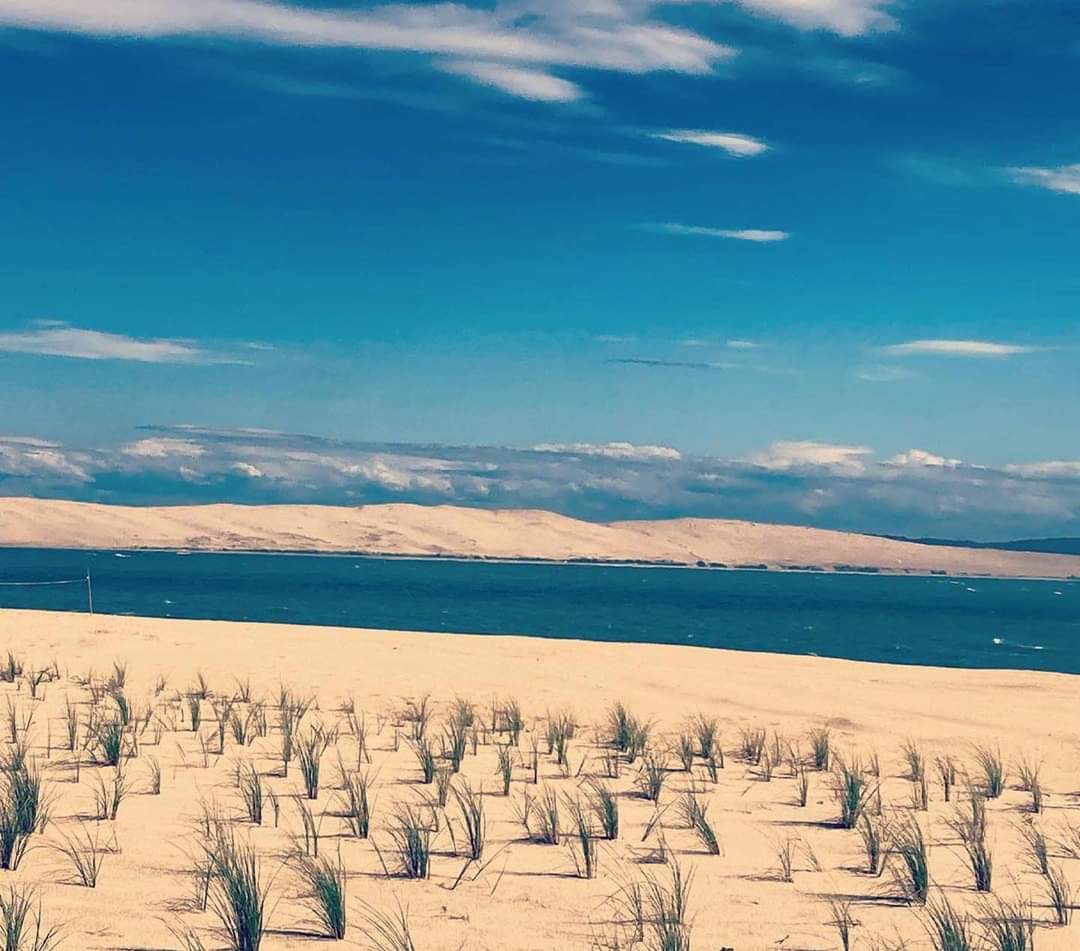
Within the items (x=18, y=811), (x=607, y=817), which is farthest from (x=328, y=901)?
(x=607, y=817)

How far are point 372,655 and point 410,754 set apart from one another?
11.1 meters

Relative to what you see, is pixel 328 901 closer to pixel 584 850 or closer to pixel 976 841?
pixel 584 850

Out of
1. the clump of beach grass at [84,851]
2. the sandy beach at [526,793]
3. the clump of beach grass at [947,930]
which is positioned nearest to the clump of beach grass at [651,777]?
the sandy beach at [526,793]

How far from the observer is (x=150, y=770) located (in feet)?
37.4

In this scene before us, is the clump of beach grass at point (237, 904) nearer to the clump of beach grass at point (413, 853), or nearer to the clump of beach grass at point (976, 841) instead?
the clump of beach grass at point (413, 853)

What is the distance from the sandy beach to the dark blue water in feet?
115

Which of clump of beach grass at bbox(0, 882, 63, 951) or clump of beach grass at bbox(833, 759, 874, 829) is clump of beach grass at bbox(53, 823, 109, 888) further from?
clump of beach grass at bbox(833, 759, 874, 829)

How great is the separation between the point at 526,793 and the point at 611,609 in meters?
77.1

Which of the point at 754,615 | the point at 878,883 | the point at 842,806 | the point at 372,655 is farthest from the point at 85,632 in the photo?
the point at 754,615

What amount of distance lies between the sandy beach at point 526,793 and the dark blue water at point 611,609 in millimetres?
35180

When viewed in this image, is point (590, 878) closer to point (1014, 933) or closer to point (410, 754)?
point (1014, 933)

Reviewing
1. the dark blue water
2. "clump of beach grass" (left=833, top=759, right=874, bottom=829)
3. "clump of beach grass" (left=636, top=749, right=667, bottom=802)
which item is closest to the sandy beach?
"clump of beach grass" (left=636, top=749, right=667, bottom=802)

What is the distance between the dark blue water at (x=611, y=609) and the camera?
6150cm

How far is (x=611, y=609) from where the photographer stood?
8706cm
